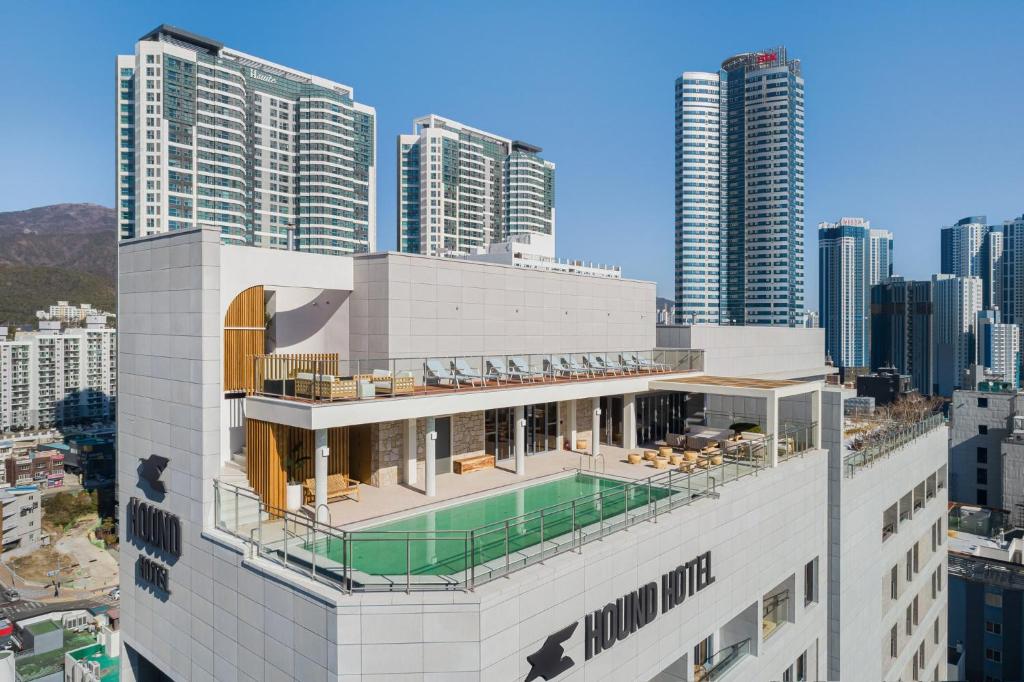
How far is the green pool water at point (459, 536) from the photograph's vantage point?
8875 millimetres

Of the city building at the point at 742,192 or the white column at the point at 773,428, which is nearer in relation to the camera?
the white column at the point at 773,428

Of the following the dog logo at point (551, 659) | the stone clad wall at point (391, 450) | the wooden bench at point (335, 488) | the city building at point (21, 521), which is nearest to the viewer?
the dog logo at point (551, 659)

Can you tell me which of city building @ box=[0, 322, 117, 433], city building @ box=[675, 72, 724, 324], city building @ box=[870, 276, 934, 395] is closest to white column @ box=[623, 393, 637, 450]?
city building @ box=[675, 72, 724, 324]

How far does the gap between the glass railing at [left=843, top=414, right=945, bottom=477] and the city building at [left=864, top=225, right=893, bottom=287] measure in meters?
153

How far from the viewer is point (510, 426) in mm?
19531

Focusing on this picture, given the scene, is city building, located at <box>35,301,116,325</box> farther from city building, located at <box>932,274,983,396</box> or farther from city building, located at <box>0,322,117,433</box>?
city building, located at <box>932,274,983,396</box>

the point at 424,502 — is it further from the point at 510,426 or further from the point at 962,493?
the point at 962,493

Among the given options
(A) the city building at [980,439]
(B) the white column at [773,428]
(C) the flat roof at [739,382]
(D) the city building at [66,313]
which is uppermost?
(D) the city building at [66,313]

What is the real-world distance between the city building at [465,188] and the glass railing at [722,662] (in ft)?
243

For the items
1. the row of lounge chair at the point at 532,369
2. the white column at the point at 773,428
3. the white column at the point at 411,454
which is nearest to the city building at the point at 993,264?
the row of lounge chair at the point at 532,369

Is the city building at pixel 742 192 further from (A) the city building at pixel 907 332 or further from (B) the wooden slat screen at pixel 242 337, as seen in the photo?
(B) the wooden slat screen at pixel 242 337

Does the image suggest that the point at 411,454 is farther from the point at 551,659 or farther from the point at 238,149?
the point at 238,149

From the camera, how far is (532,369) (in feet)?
59.9

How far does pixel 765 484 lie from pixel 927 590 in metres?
16.7
